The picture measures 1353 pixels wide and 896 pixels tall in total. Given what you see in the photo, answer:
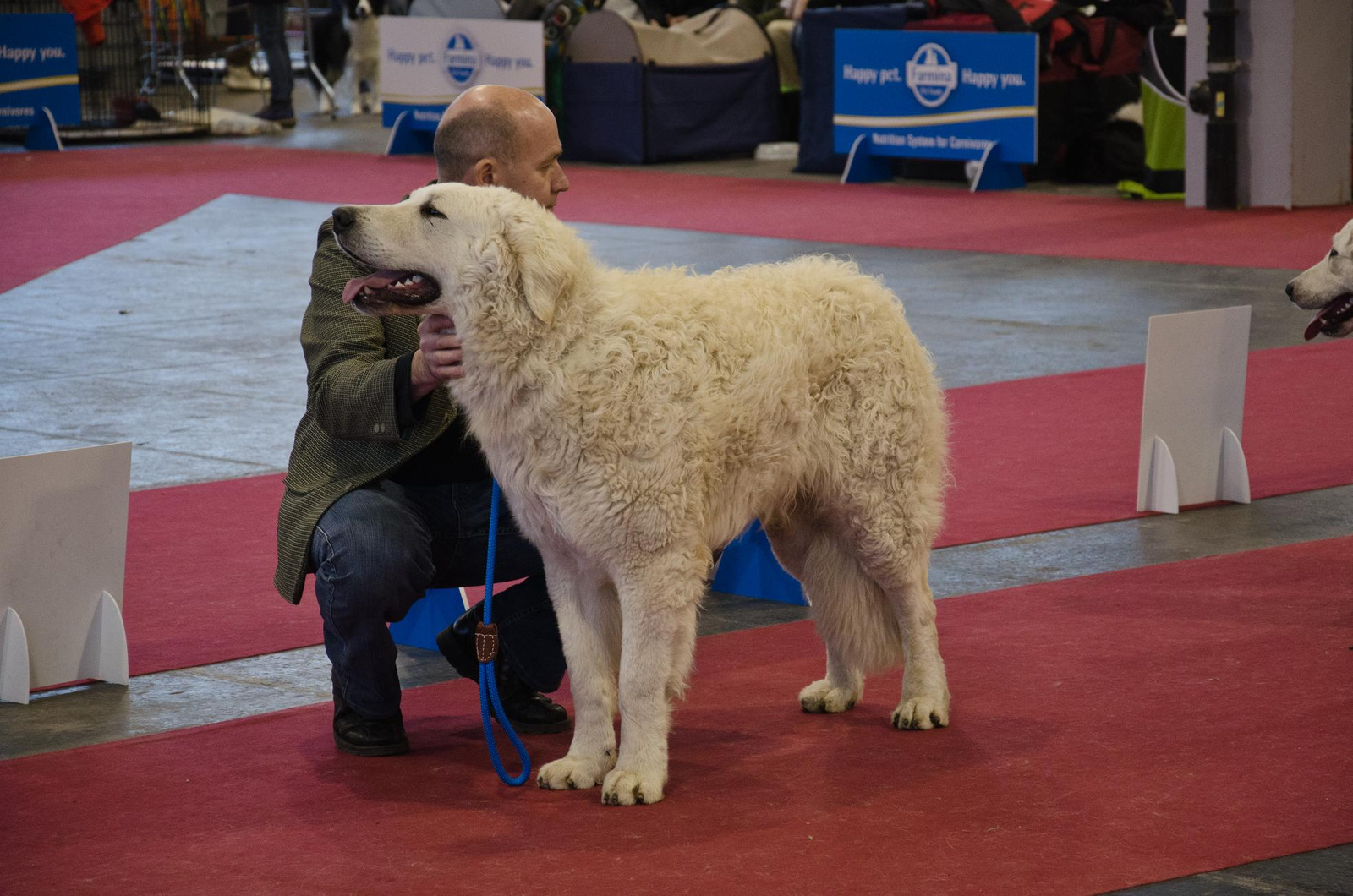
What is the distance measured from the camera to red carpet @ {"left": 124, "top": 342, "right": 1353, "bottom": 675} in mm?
5184

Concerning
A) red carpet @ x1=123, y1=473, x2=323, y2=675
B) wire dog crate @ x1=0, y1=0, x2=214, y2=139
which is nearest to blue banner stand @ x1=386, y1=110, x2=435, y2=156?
wire dog crate @ x1=0, y1=0, x2=214, y2=139

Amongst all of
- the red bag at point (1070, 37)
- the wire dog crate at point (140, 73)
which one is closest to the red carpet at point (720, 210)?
the red bag at point (1070, 37)

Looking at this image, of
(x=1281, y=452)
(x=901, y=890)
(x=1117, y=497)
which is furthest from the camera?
(x=1281, y=452)

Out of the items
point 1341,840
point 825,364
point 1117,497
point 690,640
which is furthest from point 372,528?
point 1117,497

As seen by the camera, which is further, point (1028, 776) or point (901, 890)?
point (1028, 776)

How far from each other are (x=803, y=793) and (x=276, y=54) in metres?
19.5

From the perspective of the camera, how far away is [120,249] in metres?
13.1

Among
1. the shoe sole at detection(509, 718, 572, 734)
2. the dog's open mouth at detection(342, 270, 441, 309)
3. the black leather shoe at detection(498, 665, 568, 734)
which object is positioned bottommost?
the shoe sole at detection(509, 718, 572, 734)

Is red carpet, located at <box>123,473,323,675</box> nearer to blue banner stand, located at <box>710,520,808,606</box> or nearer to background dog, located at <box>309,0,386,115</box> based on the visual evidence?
blue banner stand, located at <box>710,520,808,606</box>

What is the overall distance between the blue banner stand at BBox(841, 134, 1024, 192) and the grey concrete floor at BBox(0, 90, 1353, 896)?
11.7 feet

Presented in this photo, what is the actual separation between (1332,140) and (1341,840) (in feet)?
37.4

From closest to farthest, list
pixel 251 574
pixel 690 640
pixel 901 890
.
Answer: pixel 901 890 → pixel 690 640 → pixel 251 574

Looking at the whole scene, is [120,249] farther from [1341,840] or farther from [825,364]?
[1341,840]

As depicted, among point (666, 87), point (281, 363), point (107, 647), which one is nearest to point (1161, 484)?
point (107, 647)
